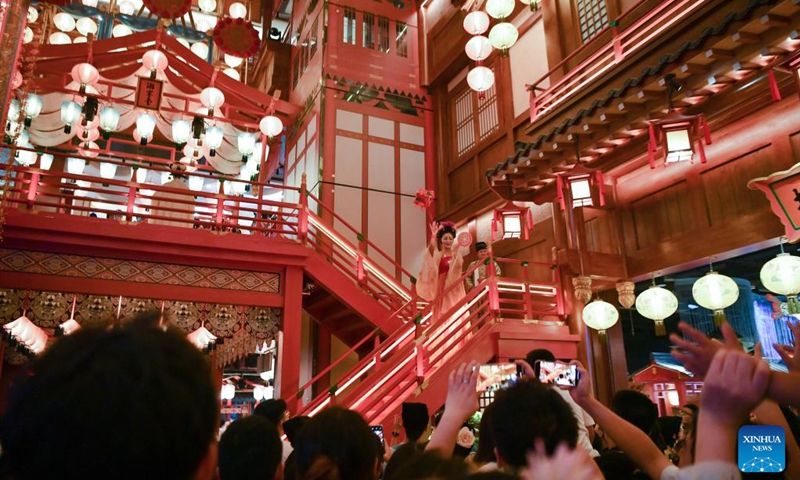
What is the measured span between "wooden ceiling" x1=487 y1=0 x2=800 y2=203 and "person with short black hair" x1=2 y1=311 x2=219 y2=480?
605cm

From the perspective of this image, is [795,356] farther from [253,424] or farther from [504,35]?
[504,35]

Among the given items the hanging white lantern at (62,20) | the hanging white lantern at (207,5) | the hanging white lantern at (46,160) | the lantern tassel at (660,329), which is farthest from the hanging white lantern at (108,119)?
the lantern tassel at (660,329)

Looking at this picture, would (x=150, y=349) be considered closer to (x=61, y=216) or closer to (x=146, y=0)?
(x=61, y=216)

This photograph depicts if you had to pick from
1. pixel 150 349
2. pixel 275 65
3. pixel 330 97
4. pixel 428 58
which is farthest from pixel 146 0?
Answer: pixel 150 349

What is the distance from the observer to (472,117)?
38.9ft

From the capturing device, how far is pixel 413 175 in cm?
1258

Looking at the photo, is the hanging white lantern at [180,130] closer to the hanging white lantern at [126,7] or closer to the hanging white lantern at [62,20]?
the hanging white lantern at [62,20]

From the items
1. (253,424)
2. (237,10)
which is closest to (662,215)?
(253,424)

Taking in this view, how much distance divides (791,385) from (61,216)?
841 cm

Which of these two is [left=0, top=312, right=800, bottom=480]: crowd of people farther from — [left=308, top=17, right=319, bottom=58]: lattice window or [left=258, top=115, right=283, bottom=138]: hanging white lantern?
[left=308, top=17, right=319, bottom=58]: lattice window

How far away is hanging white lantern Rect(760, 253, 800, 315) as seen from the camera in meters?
5.67

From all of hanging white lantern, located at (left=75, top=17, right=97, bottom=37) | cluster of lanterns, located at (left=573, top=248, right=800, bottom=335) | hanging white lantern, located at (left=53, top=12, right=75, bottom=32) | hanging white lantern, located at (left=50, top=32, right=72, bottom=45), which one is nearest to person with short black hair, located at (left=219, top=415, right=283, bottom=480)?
cluster of lanterns, located at (left=573, top=248, right=800, bottom=335)

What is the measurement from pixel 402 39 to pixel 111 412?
1363 cm

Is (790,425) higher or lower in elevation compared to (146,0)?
lower
